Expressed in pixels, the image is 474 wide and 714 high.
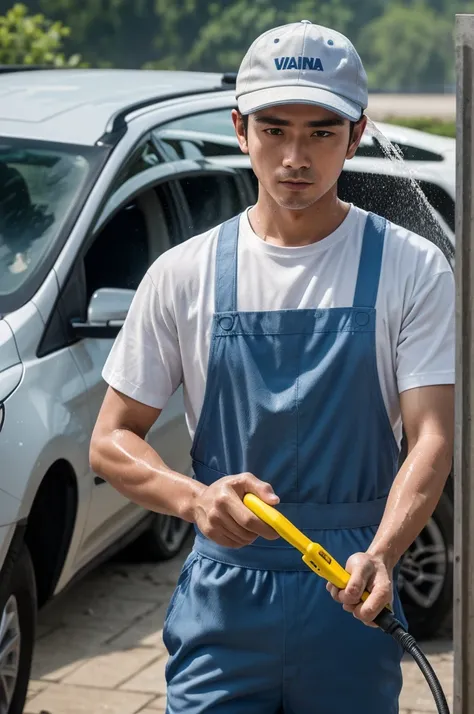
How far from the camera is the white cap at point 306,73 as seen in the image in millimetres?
2125

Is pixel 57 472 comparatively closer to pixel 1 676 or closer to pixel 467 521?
pixel 1 676

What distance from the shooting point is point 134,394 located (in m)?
2.23

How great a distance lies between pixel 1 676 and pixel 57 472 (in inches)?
24.0

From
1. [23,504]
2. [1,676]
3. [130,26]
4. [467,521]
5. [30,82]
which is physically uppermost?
[130,26]

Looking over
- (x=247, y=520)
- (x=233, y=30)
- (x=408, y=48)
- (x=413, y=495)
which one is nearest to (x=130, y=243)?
(x=413, y=495)

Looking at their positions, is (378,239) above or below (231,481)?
above

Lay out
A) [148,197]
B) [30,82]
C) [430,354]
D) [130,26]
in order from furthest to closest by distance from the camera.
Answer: [130,26], [30,82], [148,197], [430,354]

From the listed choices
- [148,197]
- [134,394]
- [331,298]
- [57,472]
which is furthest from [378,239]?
[148,197]

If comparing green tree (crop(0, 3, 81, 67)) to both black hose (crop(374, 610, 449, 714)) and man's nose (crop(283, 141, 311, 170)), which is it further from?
black hose (crop(374, 610, 449, 714))

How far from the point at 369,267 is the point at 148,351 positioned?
392 millimetres

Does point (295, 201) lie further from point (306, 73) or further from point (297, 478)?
point (297, 478)

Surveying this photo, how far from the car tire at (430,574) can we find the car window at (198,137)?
1.46 metres

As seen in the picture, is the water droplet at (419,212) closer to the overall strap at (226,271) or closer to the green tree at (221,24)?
the overall strap at (226,271)

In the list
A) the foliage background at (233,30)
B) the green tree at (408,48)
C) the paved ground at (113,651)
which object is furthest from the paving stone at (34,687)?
the green tree at (408,48)
